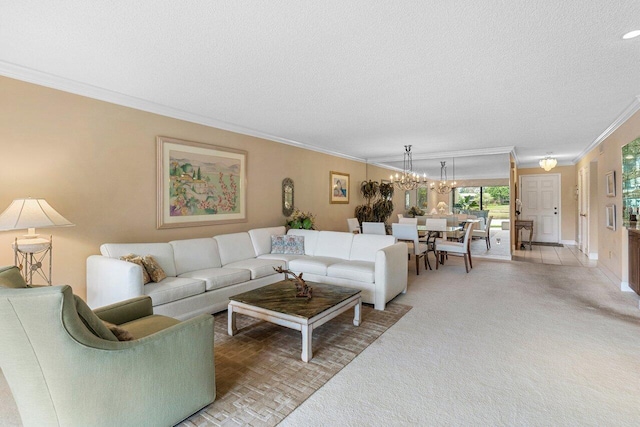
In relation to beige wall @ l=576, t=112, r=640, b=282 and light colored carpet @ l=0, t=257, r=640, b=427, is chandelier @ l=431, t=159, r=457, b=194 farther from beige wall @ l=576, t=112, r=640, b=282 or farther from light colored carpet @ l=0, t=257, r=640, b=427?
light colored carpet @ l=0, t=257, r=640, b=427

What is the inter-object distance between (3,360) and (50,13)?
2052 mm

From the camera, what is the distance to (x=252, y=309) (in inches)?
114

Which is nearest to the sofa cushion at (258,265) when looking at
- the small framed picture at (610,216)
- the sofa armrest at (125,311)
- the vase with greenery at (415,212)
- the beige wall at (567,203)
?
the sofa armrest at (125,311)

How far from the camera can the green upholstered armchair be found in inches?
54.1

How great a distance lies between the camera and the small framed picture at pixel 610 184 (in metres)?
4.85

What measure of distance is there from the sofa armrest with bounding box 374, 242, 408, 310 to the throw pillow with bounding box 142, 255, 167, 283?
7.98ft

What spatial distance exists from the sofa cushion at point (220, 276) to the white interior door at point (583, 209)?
26.5 ft

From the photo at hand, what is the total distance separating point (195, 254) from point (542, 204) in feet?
33.5

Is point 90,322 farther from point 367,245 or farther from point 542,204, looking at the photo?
point 542,204

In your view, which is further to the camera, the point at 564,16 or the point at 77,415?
the point at 564,16

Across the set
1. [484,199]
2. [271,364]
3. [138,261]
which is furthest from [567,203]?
[138,261]

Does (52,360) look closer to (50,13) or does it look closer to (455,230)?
(50,13)

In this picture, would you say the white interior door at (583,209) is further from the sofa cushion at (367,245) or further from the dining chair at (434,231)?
the sofa cushion at (367,245)


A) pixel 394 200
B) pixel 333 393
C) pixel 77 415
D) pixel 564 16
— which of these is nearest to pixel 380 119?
pixel 564 16
